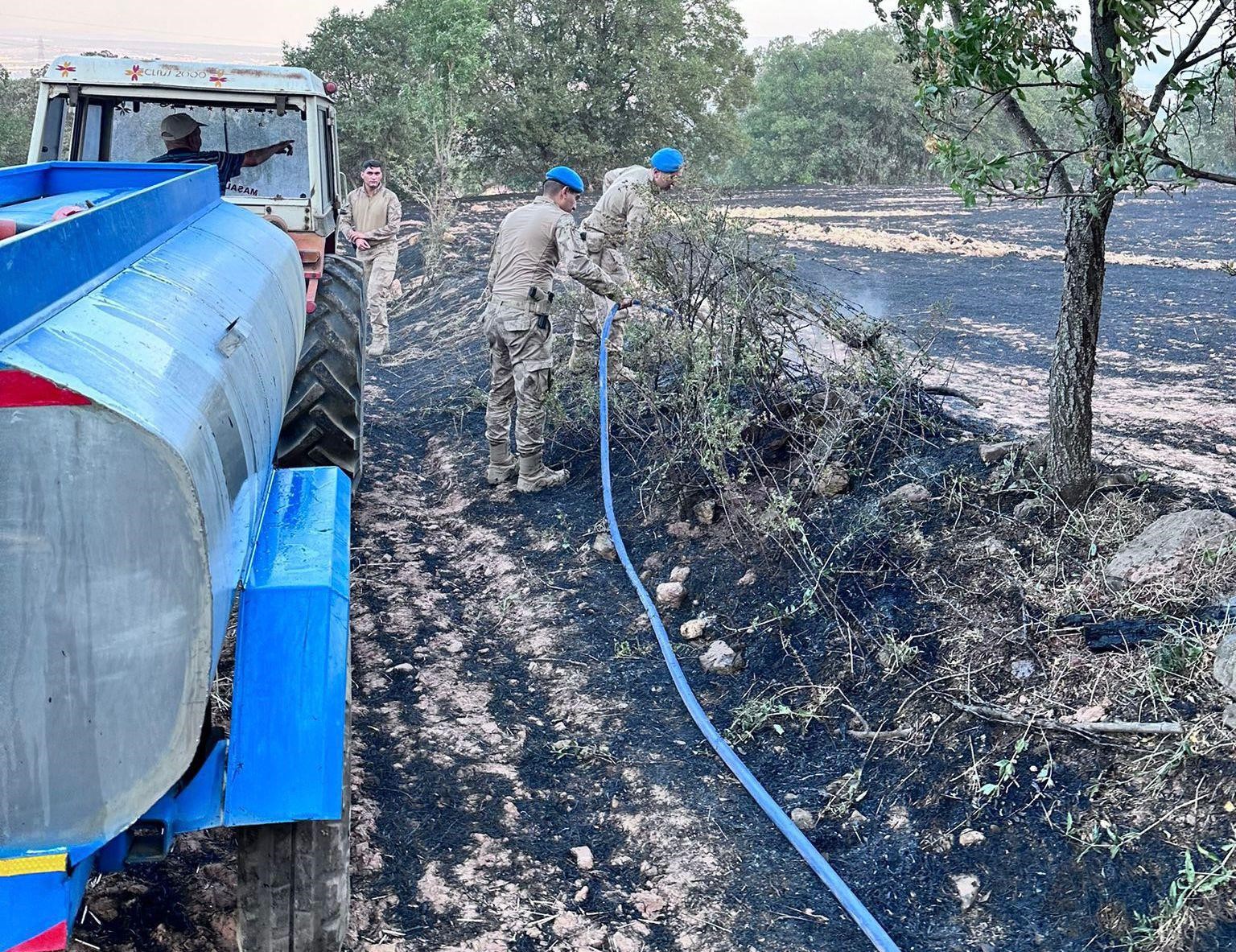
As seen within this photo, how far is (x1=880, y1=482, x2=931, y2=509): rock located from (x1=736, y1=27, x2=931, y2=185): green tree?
2977 cm

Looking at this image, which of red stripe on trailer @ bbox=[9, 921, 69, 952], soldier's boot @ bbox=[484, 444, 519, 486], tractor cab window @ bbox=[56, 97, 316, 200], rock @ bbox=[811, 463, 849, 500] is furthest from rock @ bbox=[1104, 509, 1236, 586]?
tractor cab window @ bbox=[56, 97, 316, 200]

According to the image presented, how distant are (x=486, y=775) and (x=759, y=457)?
7.98 ft

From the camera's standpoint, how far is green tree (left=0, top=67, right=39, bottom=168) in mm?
22469

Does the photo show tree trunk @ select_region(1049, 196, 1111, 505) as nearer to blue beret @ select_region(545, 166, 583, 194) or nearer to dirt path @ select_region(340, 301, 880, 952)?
dirt path @ select_region(340, 301, 880, 952)

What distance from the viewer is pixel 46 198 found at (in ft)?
12.9

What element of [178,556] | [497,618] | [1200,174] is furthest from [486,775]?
[1200,174]

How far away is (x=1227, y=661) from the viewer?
11.6 ft

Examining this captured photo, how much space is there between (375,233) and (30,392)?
8.49 metres

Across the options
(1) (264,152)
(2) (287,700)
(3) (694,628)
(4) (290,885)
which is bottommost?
(3) (694,628)

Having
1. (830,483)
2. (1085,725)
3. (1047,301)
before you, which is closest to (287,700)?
(1085,725)

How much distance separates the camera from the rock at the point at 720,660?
4.83 m

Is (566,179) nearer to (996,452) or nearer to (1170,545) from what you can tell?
(996,452)

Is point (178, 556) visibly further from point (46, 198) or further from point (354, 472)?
point (354, 472)

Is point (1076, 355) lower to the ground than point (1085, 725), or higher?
higher
